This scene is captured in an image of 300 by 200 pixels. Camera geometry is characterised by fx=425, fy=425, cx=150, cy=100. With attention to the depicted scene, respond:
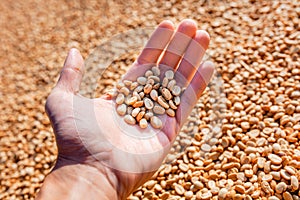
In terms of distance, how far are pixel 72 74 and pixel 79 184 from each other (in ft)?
1.30

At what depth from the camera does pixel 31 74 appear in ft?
7.90

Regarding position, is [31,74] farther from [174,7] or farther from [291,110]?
[291,110]

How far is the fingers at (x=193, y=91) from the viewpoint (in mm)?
1683

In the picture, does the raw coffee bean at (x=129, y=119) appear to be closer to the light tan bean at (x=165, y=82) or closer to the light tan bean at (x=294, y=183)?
the light tan bean at (x=165, y=82)

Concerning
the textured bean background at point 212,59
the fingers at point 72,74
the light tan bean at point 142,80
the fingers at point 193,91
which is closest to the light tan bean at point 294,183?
the textured bean background at point 212,59

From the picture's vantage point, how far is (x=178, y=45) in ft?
5.91

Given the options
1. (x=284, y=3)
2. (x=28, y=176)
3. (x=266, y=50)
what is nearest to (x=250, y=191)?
(x=266, y=50)

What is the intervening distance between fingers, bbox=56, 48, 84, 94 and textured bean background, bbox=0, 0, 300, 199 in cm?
58

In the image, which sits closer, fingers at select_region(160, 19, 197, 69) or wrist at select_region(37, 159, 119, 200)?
wrist at select_region(37, 159, 119, 200)

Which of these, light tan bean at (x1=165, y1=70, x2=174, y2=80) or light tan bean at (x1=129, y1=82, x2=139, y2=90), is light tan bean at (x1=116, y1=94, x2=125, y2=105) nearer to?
light tan bean at (x1=129, y1=82, x2=139, y2=90)

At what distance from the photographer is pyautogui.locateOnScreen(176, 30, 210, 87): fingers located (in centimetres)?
177

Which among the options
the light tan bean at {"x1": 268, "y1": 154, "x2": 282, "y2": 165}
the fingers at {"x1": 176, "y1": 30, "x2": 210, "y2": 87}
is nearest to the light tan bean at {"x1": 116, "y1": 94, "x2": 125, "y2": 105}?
the fingers at {"x1": 176, "y1": 30, "x2": 210, "y2": 87}

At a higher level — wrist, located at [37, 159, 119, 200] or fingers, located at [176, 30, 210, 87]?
fingers, located at [176, 30, 210, 87]

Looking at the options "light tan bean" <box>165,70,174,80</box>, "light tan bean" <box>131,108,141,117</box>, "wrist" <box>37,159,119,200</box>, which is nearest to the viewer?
"wrist" <box>37,159,119,200</box>
